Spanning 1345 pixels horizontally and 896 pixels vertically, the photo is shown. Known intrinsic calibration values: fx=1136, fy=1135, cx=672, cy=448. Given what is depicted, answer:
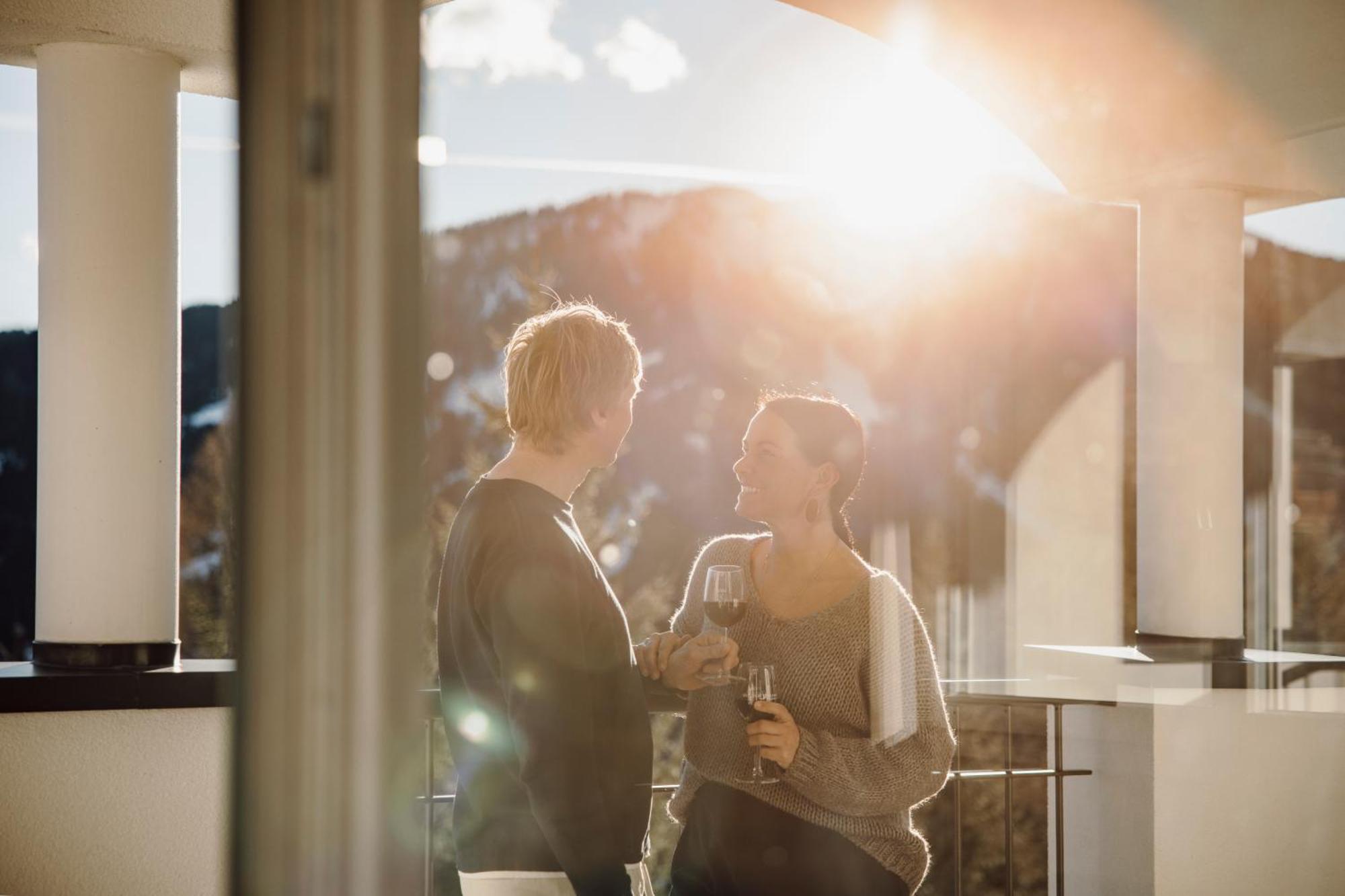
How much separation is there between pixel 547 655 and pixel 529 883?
0.32 meters

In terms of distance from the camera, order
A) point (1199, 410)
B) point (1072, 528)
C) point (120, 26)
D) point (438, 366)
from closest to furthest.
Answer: point (438, 366)
point (120, 26)
point (1199, 410)
point (1072, 528)

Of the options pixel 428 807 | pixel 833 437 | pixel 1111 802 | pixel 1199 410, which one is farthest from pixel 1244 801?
pixel 428 807

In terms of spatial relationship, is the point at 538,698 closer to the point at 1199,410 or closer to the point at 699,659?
the point at 699,659

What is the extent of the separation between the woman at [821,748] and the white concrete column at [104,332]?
1565 mm

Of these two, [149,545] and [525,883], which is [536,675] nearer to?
[525,883]

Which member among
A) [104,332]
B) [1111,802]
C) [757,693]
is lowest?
[1111,802]

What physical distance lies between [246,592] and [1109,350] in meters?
10.3

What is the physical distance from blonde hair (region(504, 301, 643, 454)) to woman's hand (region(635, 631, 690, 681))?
57 cm

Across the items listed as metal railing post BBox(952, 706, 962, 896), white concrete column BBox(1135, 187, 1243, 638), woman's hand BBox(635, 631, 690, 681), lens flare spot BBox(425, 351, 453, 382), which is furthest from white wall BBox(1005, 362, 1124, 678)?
lens flare spot BBox(425, 351, 453, 382)

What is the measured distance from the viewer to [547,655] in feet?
4.31

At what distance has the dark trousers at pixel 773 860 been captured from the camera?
1857 mm

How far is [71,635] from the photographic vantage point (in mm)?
2787

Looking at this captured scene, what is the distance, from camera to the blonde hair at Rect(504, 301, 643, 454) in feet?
4.89

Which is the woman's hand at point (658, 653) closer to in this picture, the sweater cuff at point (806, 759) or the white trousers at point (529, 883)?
the sweater cuff at point (806, 759)
